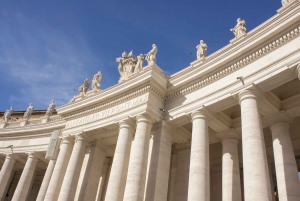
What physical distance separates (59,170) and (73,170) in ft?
7.81

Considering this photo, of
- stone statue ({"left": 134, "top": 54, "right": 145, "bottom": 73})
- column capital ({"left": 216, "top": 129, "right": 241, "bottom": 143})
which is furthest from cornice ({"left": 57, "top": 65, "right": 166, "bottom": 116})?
column capital ({"left": 216, "top": 129, "right": 241, "bottom": 143})

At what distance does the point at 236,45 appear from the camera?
26.2 meters

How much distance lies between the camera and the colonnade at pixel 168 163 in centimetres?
2138

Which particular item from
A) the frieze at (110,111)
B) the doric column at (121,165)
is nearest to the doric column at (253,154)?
the frieze at (110,111)

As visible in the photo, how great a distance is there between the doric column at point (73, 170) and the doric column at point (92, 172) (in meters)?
1.43

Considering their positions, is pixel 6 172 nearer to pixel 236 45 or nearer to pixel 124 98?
pixel 124 98

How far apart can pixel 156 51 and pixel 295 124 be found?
16.7 meters

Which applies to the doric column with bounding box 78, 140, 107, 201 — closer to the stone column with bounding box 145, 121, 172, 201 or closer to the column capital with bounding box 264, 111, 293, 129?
the stone column with bounding box 145, 121, 172, 201

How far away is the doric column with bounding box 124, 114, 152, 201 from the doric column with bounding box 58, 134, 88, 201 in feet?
28.0


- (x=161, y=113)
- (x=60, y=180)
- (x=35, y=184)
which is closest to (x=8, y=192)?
(x=35, y=184)

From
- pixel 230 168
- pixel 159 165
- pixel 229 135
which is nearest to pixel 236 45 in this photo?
pixel 229 135

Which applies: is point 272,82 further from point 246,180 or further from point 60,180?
point 60,180

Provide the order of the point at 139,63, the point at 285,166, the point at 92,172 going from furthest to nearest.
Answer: the point at 139,63 → the point at 92,172 → the point at 285,166

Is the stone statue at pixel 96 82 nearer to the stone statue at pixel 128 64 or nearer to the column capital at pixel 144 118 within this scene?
the stone statue at pixel 128 64
